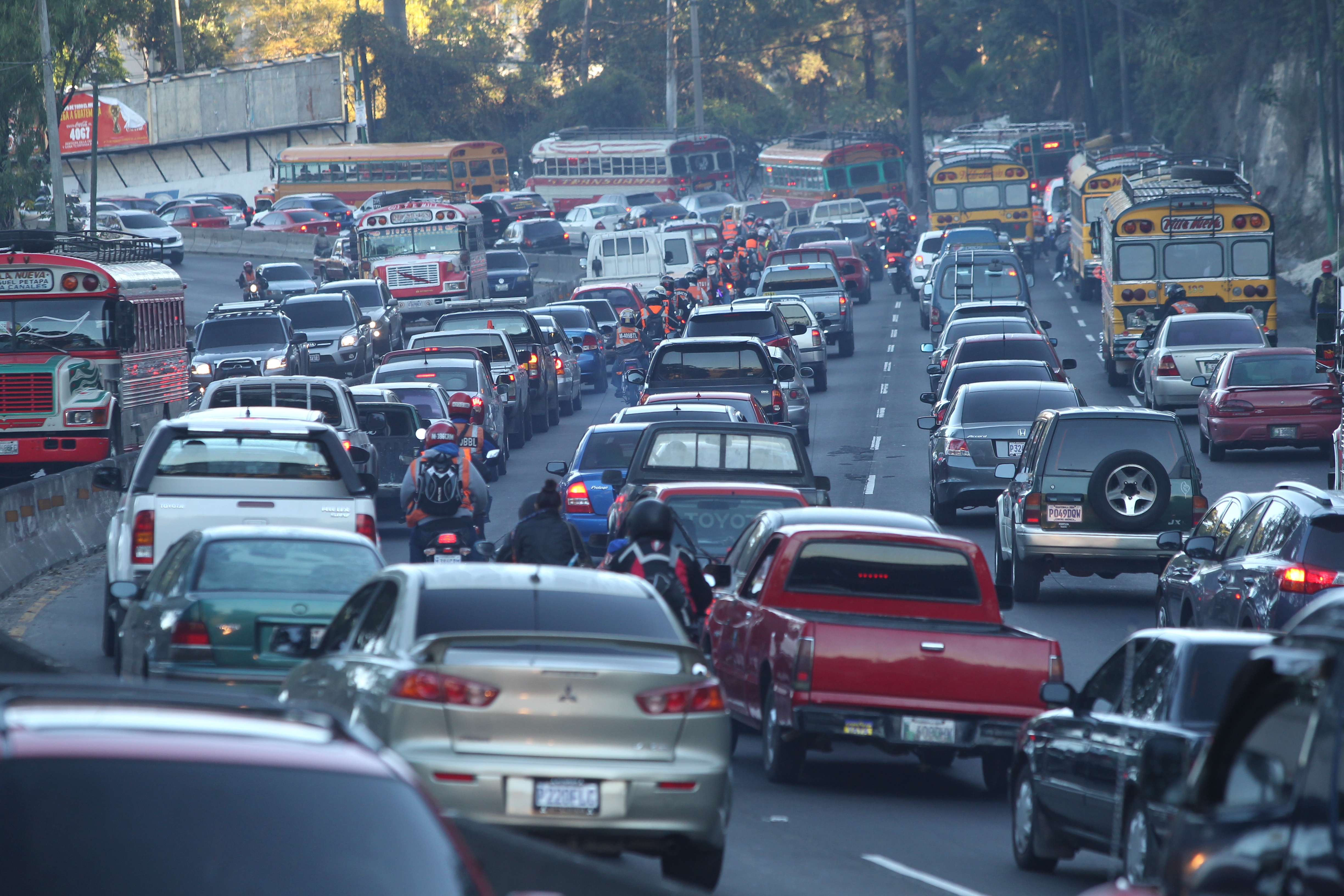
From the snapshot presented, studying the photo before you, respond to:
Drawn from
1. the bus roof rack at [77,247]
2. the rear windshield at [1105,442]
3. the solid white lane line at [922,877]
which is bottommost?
the solid white lane line at [922,877]

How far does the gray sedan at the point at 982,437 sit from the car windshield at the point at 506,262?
34.4m

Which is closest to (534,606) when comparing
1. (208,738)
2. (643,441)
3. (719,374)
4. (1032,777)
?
(1032,777)

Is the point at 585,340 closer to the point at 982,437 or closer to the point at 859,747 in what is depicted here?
the point at 982,437

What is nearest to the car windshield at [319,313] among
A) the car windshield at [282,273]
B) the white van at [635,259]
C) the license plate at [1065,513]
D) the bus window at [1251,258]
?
the white van at [635,259]

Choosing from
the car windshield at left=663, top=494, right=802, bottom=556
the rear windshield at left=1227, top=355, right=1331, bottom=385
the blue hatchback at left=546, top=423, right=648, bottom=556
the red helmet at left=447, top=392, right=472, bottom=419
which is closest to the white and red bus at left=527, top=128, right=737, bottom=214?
the rear windshield at left=1227, top=355, right=1331, bottom=385

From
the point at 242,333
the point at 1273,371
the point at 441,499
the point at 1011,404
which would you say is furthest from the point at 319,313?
the point at 441,499

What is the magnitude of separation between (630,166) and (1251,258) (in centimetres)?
5040

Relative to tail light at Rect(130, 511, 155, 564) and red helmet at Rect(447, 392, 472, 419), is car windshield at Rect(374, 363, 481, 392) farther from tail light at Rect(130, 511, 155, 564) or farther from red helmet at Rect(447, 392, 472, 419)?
tail light at Rect(130, 511, 155, 564)

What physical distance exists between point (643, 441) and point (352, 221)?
56585mm

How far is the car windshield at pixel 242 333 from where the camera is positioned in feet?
115

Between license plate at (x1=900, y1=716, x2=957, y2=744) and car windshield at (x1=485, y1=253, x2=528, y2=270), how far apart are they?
46146 mm

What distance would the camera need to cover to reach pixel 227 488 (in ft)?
49.0

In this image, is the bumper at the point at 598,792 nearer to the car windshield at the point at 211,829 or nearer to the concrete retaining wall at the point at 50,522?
the car windshield at the point at 211,829

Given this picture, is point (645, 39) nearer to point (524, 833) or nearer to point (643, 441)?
point (643, 441)
